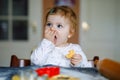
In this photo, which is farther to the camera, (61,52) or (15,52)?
(15,52)

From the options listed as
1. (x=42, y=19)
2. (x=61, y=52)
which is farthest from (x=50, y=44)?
(x=42, y=19)

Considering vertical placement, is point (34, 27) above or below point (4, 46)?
above

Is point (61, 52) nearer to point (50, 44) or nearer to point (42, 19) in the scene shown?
point (50, 44)

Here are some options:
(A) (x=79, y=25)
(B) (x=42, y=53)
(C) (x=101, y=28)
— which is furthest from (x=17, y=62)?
(C) (x=101, y=28)

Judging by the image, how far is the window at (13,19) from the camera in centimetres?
364

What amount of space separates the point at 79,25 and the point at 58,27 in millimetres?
2395

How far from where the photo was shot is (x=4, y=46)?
3.70 m

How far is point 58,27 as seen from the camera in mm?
1225

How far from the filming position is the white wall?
3.63 meters

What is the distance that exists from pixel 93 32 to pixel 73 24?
2437 millimetres

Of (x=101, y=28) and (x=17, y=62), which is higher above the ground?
(x=101, y=28)

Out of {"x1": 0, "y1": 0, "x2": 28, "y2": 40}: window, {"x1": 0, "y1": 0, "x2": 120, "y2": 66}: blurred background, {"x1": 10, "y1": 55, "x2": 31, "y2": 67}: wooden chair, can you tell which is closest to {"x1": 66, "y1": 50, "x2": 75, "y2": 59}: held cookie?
{"x1": 10, "y1": 55, "x2": 31, "y2": 67}: wooden chair

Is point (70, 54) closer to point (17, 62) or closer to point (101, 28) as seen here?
point (17, 62)

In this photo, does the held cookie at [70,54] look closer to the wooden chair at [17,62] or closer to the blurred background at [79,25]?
the wooden chair at [17,62]
